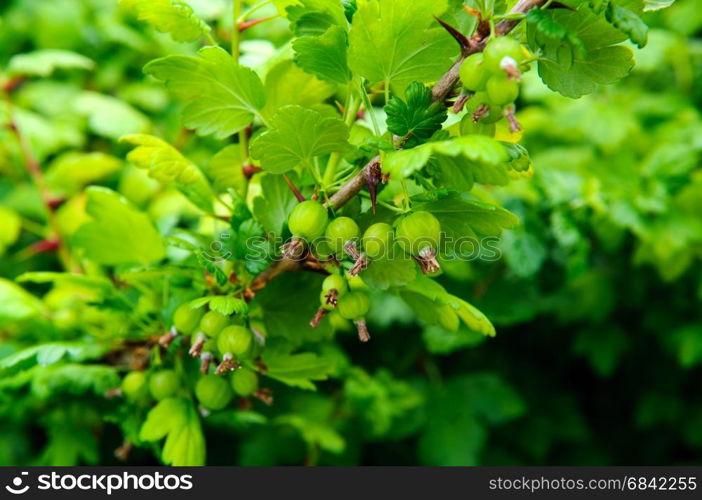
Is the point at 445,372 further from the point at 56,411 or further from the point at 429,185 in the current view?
the point at 429,185

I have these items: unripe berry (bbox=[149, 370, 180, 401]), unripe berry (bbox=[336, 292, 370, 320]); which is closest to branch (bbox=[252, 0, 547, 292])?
unripe berry (bbox=[336, 292, 370, 320])

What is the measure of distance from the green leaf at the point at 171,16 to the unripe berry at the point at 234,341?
364mm

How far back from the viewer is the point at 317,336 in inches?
34.8

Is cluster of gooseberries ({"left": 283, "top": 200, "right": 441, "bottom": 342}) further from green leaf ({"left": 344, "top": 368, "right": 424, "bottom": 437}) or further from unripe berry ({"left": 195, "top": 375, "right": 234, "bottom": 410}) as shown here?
green leaf ({"left": 344, "top": 368, "right": 424, "bottom": 437})

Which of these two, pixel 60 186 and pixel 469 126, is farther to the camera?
pixel 60 186

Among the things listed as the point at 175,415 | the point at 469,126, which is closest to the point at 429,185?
the point at 469,126

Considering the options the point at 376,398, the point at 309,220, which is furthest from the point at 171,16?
the point at 376,398

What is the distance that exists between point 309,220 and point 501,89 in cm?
24

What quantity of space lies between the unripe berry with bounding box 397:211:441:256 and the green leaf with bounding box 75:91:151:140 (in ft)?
3.11

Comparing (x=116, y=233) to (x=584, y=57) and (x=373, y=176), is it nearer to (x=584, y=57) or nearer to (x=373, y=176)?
(x=373, y=176)

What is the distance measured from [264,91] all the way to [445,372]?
44.2 inches

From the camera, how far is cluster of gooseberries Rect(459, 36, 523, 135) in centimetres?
59

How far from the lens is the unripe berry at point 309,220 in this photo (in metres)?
0.69

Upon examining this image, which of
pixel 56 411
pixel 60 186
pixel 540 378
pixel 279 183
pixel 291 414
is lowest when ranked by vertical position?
pixel 540 378
